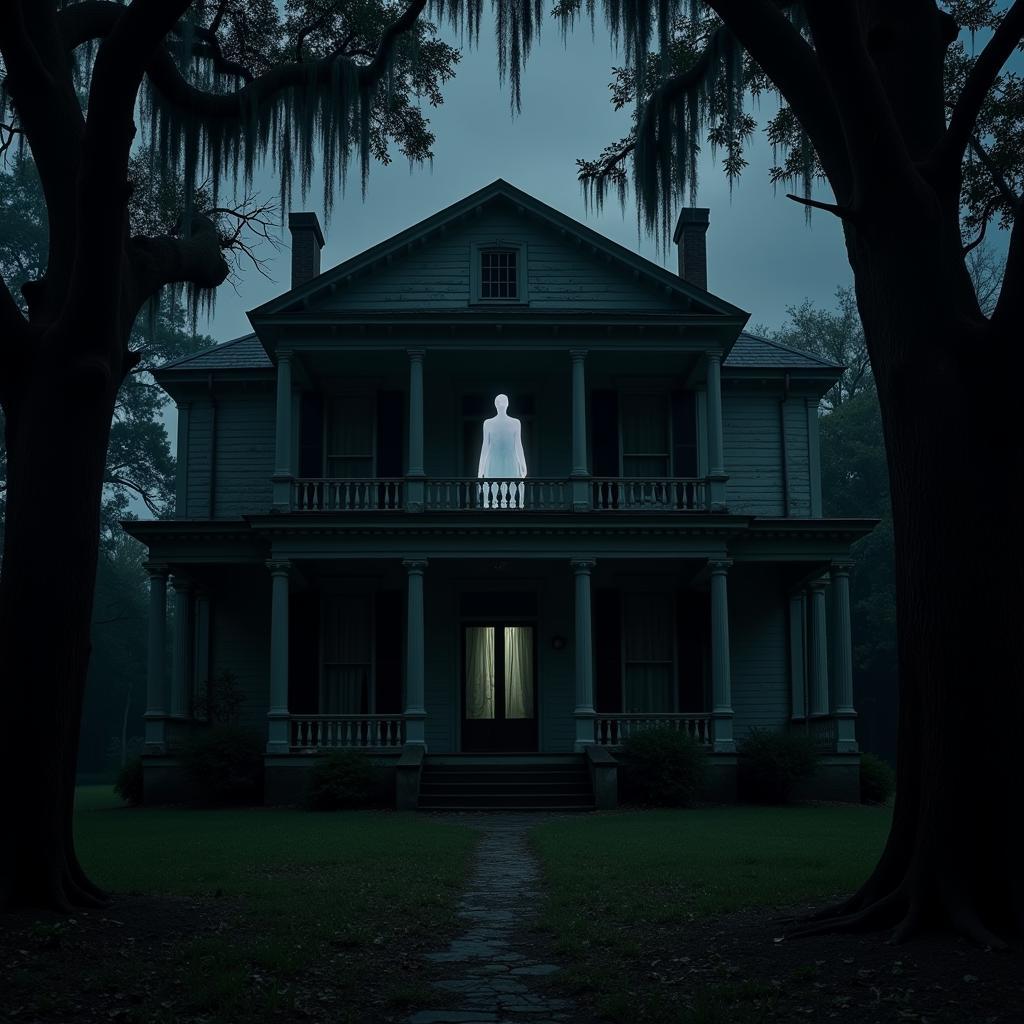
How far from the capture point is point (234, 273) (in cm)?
1359

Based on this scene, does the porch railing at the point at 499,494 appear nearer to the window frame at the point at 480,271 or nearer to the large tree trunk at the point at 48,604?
the window frame at the point at 480,271

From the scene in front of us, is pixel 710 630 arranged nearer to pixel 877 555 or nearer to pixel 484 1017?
pixel 484 1017

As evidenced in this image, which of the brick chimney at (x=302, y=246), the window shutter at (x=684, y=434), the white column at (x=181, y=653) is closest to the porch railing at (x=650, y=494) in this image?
the window shutter at (x=684, y=434)

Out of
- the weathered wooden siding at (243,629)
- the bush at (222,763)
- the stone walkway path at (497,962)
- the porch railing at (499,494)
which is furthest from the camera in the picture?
the weathered wooden siding at (243,629)

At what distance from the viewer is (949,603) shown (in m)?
6.21

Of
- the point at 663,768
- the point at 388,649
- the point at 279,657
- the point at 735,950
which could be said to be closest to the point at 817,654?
the point at 663,768

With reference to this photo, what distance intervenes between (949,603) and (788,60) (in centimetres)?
305

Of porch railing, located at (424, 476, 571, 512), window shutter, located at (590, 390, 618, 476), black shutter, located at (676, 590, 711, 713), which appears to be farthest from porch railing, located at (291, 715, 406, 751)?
window shutter, located at (590, 390, 618, 476)

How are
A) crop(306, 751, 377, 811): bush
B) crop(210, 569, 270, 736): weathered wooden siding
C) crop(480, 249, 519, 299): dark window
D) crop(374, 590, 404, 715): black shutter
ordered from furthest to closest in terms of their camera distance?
crop(210, 569, 270, 736): weathered wooden siding → crop(480, 249, 519, 299): dark window → crop(374, 590, 404, 715): black shutter → crop(306, 751, 377, 811): bush

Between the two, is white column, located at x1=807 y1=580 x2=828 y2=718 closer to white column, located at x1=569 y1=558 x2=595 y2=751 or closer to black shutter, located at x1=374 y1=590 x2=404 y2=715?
white column, located at x1=569 y1=558 x2=595 y2=751

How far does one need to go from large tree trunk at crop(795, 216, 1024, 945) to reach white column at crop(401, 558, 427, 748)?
13.3 meters

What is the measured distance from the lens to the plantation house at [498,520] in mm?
20172

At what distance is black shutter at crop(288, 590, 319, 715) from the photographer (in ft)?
70.4

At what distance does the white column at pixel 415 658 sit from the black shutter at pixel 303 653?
2.17 metres
